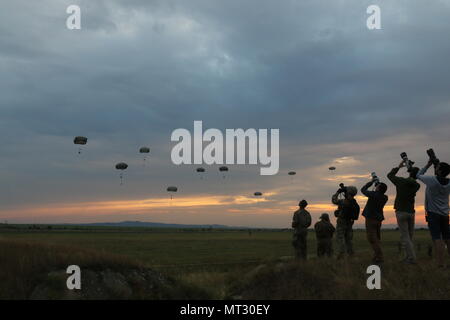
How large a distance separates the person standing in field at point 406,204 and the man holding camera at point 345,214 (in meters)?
3.48

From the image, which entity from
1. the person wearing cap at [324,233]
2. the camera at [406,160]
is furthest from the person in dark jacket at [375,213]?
the person wearing cap at [324,233]

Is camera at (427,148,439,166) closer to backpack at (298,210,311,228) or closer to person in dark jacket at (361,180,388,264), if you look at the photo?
person in dark jacket at (361,180,388,264)

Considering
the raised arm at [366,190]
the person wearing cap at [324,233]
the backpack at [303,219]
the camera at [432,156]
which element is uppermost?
the camera at [432,156]

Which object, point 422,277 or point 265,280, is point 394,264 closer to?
point 422,277

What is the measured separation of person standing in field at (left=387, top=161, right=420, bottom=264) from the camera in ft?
47.0

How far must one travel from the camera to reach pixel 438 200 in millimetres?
12977

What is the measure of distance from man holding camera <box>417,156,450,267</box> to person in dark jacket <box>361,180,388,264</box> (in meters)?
1.94

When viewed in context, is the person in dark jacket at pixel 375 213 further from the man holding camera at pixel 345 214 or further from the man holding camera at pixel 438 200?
the man holding camera at pixel 345 214

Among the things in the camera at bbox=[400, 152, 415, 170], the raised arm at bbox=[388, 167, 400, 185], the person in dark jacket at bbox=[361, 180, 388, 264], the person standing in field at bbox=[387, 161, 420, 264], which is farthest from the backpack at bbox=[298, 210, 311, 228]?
the camera at bbox=[400, 152, 415, 170]

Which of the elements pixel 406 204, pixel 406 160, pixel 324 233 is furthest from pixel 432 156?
pixel 324 233

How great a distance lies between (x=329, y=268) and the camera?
546 inches

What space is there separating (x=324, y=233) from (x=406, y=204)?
4884 mm

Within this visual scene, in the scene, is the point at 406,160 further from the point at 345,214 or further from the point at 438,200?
the point at 345,214

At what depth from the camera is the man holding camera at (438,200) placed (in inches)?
503
